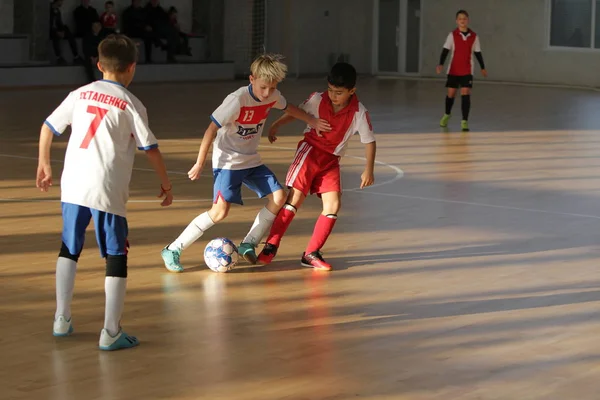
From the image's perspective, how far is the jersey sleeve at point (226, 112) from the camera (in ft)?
23.1

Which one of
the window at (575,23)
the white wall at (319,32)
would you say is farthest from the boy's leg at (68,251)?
the white wall at (319,32)

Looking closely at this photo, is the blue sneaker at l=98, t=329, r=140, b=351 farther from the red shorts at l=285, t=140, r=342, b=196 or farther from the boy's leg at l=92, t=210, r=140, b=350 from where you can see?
the red shorts at l=285, t=140, r=342, b=196

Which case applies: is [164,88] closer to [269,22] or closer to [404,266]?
[269,22]

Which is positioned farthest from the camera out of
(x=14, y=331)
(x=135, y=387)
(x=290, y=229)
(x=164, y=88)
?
(x=164, y=88)

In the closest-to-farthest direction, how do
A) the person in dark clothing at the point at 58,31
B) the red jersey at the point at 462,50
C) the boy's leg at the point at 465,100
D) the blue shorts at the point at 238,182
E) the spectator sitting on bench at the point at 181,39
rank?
the blue shorts at the point at 238,182
the boy's leg at the point at 465,100
the red jersey at the point at 462,50
the person in dark clothing at the point at 58,31
the spectator sitting on bench at the point at 181,39

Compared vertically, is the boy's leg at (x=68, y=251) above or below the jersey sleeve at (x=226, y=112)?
below

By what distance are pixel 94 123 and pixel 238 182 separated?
2112 millimetres

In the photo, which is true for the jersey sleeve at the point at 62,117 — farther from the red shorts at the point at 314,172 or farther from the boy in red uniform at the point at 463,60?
the boy in red uniform at the point at 463,60

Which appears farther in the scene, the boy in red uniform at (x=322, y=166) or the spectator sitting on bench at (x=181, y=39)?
the spectator sitting on bench at (x=181, y=39)

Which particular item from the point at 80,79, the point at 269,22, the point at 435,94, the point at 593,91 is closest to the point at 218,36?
the point at 269,22

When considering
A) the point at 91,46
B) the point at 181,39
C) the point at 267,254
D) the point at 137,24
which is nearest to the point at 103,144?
the point at 267,254

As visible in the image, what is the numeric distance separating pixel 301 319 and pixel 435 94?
61.5 ft

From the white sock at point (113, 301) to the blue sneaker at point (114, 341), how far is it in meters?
0.02

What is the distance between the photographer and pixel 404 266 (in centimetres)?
762
